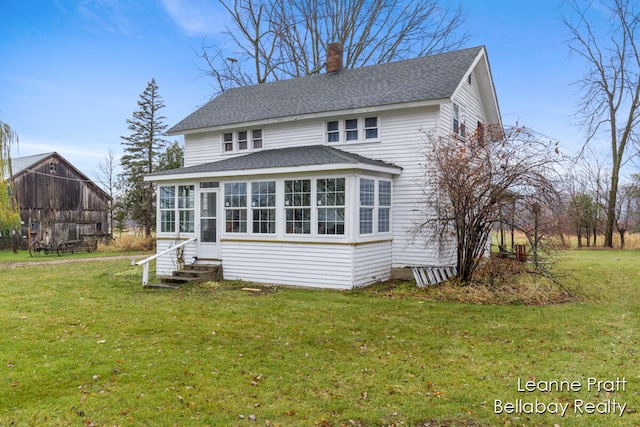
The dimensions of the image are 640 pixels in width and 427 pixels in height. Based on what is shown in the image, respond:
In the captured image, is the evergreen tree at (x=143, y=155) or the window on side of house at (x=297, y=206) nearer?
the window on side of house at (x=297, y=206)

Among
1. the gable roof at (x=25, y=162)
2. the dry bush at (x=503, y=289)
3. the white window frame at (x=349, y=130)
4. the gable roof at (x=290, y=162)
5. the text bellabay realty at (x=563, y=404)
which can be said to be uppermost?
the gable roof at (x=25, y=162)

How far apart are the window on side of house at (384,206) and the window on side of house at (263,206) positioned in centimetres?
297

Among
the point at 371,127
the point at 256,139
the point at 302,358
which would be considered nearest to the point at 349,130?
the point at 371,127

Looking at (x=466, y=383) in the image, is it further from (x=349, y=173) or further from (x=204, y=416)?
(x=349, y=173)

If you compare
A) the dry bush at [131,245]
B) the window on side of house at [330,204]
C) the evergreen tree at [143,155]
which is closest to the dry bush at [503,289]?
the window on side of house at [330,204]

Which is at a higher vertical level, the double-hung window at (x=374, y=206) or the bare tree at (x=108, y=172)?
the bare tree at (x=108, y=172)

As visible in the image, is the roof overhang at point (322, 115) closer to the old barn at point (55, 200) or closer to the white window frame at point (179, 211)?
the white window frame at point (179, 211)

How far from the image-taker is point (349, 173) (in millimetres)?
10875

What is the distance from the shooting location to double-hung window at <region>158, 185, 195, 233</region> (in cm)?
1356

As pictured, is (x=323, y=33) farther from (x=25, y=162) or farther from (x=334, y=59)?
(x=25, y=162)

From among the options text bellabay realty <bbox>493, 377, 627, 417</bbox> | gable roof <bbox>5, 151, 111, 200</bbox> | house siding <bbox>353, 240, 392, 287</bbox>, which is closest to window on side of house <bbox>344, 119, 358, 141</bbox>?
house siding <bbox>353, 240, 392, 287</bbox>

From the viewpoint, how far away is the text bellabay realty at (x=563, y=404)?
4.26 m

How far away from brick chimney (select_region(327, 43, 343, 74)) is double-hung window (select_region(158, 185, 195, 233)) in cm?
756

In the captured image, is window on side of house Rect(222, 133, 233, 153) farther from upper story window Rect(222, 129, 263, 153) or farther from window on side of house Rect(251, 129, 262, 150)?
window on side of house Rect(251, 129, 262, 150)
